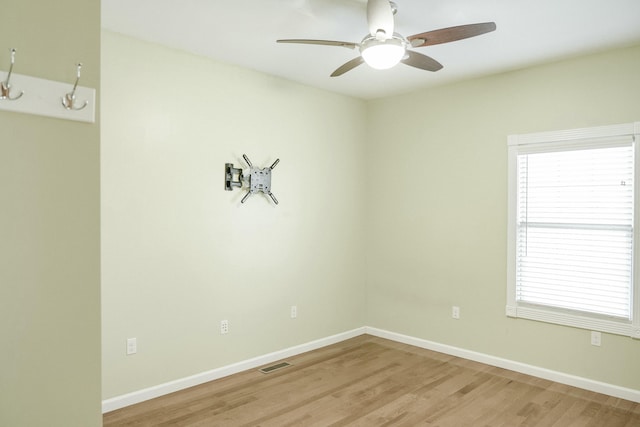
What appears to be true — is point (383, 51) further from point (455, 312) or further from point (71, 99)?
point (455, 312)

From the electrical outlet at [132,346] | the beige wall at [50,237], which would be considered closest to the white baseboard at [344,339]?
the electrical outlet at [132,346]

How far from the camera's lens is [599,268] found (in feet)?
11.5

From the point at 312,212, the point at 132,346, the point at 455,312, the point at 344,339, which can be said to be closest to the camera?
the point at 132,346

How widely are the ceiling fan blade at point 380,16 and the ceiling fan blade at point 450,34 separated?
0.17m

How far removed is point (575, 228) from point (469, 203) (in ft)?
3.11

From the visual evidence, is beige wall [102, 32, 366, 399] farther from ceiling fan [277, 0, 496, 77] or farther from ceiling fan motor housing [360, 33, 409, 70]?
ceiling fan motor housing [360, 33, 409, 70]

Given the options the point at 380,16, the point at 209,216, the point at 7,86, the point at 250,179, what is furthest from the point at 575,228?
the point at 7,86

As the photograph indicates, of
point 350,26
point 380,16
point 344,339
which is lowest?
point 344,339

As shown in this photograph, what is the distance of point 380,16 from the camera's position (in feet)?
7.75

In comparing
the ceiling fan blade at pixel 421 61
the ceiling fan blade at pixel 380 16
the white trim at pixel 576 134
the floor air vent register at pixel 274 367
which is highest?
the ceiling fan blade at pixel 380 16

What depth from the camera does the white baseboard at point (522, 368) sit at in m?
3.40

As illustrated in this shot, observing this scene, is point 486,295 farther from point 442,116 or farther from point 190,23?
point 190,23

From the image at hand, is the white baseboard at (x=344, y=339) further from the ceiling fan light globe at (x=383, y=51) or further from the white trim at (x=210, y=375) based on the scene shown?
the ceiling fan light globe at (x=383, y=51)

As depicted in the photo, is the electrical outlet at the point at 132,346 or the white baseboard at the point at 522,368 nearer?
the electrical outlet at the point at 132,346
